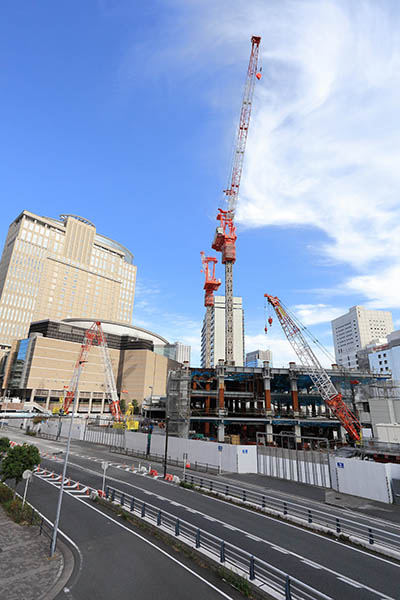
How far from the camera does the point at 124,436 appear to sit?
186 ft

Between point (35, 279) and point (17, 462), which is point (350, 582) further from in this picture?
point (35, 279)

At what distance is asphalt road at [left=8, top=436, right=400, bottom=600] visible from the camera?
46.8 feet

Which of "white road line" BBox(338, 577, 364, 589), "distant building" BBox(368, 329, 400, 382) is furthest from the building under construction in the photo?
"distant building" BBox(368, 329, 400, 382)

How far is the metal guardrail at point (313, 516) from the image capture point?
19469 millimetres

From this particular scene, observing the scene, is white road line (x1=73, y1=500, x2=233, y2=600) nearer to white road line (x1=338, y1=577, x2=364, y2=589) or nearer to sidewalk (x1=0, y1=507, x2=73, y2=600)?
sidewalk (x1=0, y1=507, x2=73, y2=600)

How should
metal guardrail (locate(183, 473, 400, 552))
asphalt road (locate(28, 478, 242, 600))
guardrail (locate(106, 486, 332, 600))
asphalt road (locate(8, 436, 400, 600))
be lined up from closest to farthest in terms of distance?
guardrail (locate(106, 486, 332, 600))
asphalt road (locate(28, 478, 242, 600))
asphalt road (locate(8, 436, 400, 600))
metal guardrail (locate(183, 473, 400, 552))

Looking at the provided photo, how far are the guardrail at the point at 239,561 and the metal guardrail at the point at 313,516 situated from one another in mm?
7422

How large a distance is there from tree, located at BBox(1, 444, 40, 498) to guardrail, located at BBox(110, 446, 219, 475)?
72.5ft

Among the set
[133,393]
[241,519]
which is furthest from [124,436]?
[133,393]

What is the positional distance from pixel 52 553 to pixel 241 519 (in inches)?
499

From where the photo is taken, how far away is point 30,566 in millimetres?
15617

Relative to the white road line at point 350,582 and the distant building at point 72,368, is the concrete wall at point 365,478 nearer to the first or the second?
the white road line at point 350,582

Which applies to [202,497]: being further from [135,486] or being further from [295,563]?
[295,563]

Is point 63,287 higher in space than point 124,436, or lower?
higher
